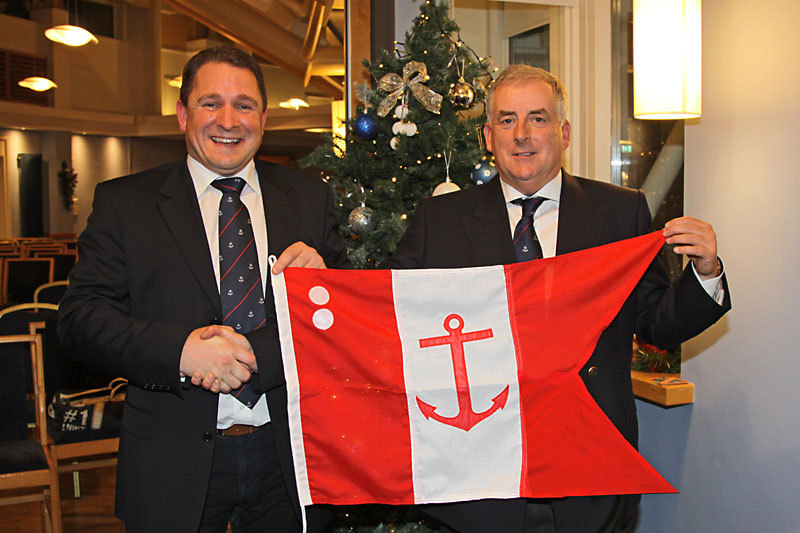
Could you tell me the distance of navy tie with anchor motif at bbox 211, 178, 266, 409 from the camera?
5.90ft

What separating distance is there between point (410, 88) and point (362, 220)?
0.62 metres

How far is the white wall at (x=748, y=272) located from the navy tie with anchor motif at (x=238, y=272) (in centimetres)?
178

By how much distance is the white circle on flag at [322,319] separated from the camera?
1900mm

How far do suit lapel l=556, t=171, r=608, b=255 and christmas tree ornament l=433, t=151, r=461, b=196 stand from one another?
90 centimetres

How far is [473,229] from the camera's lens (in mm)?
2025

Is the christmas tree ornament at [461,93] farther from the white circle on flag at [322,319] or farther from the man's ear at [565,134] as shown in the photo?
the white circle on flag at [322,319]

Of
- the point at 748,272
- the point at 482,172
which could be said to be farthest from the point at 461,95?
the point at 748,272

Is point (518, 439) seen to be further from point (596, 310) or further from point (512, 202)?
point (512, 202)

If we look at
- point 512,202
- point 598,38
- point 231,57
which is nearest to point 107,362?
point 231,57

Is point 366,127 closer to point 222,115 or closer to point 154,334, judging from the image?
point 222,115

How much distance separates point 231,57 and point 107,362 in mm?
825

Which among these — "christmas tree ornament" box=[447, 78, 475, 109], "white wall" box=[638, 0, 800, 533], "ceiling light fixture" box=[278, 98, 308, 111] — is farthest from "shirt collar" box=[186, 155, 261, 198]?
"ceiling light fixture" box=[278, 98, 308, 111]

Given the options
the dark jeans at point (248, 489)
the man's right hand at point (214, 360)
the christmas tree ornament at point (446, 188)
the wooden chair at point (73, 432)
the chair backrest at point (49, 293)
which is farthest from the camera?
the chair backrest at point (49, 293)

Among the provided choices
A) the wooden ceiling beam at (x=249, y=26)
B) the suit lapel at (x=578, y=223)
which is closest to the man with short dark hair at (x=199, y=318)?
the suit lapel at (x=578, y=223)
